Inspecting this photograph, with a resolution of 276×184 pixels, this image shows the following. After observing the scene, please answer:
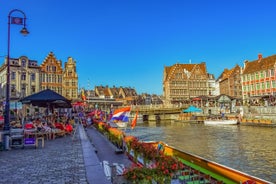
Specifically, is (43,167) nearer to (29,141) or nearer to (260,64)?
(29,141)

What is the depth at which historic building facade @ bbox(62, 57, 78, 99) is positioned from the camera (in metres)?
65.4

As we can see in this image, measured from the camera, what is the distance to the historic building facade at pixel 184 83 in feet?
268

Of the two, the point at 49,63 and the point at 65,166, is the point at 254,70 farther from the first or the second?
the point at 65,166

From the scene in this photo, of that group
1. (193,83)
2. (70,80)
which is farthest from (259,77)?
(70,80)

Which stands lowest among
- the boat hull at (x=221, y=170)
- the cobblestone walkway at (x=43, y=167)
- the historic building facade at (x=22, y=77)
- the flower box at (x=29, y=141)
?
the boat hull at (x=221, y=170)

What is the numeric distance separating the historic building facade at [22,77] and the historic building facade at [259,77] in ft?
149

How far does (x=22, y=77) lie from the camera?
55.6 meters

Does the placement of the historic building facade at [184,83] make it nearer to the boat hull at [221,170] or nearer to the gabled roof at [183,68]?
the gabled roof at [183,68]

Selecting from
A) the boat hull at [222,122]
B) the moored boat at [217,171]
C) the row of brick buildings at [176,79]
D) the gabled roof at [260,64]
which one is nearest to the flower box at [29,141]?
the moored boat at [217,171]

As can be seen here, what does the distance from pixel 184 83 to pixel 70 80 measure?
1422 inches

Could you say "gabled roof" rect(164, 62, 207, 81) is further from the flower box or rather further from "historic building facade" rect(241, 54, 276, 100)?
the flower box

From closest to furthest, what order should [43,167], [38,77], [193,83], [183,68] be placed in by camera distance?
[43,167] < [38,77] < [193,83] < [183,68]

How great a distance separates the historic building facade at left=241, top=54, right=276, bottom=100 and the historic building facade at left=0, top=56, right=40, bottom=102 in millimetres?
45289

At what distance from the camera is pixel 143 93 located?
131 metres
